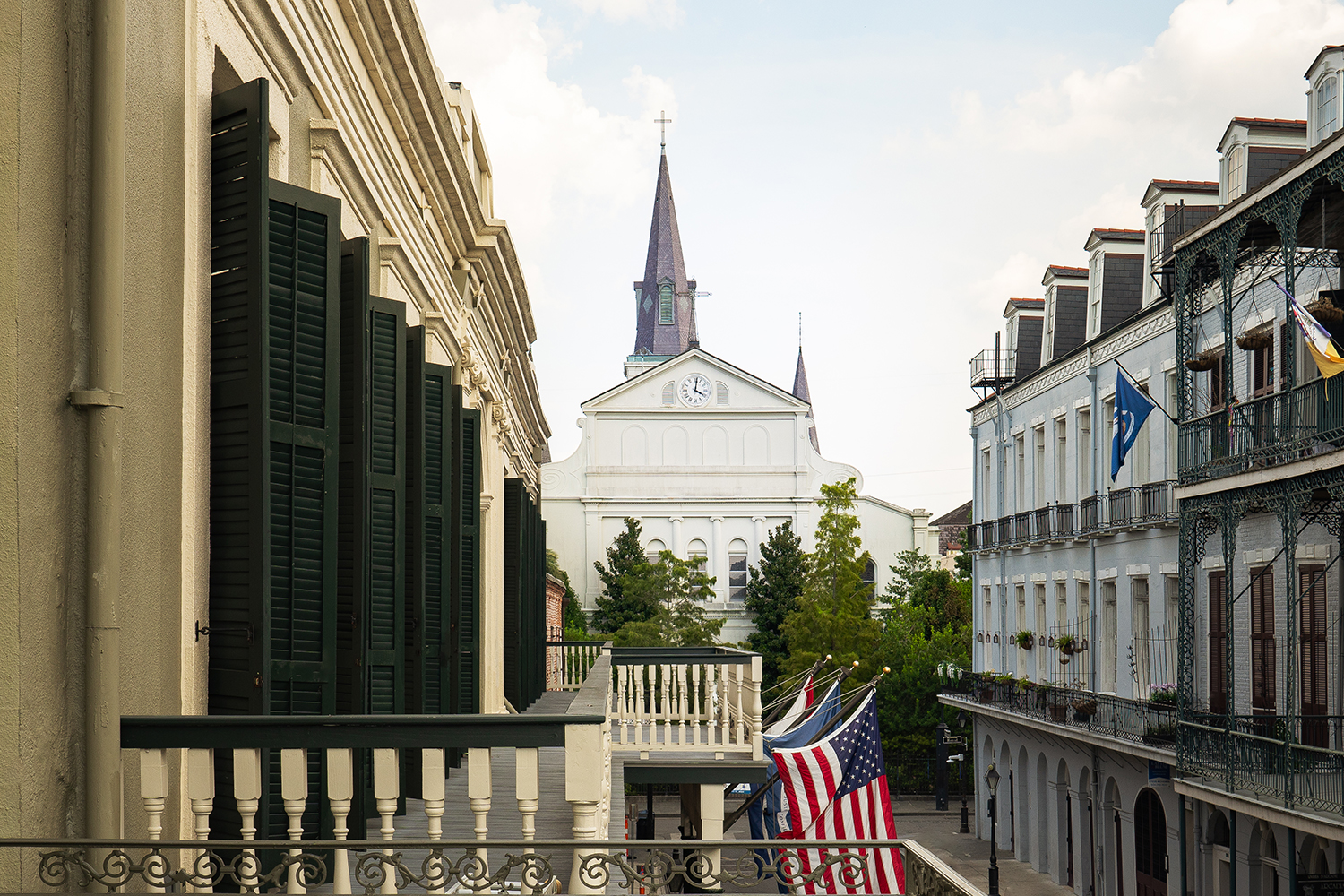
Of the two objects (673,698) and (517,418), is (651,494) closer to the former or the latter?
(517,418)

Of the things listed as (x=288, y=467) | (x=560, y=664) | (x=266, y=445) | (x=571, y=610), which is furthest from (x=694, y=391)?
(x=266, y=445)

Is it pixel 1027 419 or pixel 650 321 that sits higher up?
pixel 650 321

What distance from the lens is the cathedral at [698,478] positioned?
65.1 meters

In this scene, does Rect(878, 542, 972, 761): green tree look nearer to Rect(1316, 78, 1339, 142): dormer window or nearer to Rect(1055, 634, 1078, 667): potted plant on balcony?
Rect(1055, 634, 1078, 667): potted plant on balcony

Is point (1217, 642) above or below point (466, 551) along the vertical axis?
below

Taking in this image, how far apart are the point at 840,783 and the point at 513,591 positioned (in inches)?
258

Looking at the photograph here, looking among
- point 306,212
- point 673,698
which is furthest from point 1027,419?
point 306,212

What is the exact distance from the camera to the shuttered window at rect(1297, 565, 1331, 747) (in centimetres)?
1933

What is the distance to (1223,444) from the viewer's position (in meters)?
19.9

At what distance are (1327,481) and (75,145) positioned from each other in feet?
49.9

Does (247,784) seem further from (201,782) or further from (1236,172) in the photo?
(1236,172)

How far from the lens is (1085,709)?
1075 inches

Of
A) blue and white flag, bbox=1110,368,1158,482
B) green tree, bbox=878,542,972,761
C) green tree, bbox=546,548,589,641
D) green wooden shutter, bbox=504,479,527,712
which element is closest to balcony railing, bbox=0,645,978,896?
green wooden shutter, bbox=504,479,527,712

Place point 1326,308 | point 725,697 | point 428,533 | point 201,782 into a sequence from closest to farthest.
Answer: point 201,782 < point 428,533 < point 725,697 < point 1326,308
